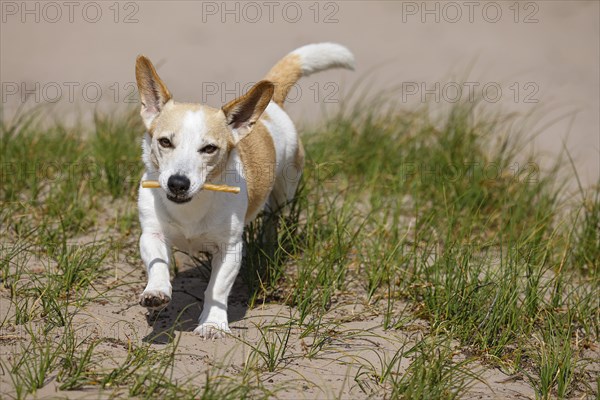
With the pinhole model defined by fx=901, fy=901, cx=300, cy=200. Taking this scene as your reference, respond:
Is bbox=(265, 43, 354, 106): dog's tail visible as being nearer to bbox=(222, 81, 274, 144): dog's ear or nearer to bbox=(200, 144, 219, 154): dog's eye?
bbox=(222, 81, 274, 144): dog's ear

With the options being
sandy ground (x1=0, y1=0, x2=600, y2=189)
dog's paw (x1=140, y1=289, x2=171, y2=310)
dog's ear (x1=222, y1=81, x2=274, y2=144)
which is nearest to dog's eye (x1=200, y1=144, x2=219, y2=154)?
dog's ear (x1=222, y1=81, x2=274, y2=144)

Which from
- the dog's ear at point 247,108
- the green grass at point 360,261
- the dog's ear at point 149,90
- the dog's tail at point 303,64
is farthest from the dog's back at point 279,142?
the dog's ear at point 149,90

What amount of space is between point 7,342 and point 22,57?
5.82 m

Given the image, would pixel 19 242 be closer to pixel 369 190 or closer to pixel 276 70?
pixel 276 70

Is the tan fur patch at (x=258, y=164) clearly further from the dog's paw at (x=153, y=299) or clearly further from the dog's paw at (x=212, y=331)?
the dog's paw at (x=153, y=299)

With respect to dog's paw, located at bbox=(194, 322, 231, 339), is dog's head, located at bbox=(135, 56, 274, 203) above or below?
above

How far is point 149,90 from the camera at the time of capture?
4.63 m

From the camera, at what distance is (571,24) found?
1007 cm

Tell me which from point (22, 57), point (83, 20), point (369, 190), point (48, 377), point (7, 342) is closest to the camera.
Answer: point (48, 377)

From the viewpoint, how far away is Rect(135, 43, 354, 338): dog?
4.30 m

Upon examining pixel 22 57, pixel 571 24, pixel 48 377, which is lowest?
pixel 48 377

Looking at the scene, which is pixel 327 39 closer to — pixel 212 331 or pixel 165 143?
pixel 165 143

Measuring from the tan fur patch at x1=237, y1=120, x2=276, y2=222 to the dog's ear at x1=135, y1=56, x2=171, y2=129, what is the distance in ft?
1.79

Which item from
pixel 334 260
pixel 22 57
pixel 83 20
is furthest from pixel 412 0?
pixel 334 260
